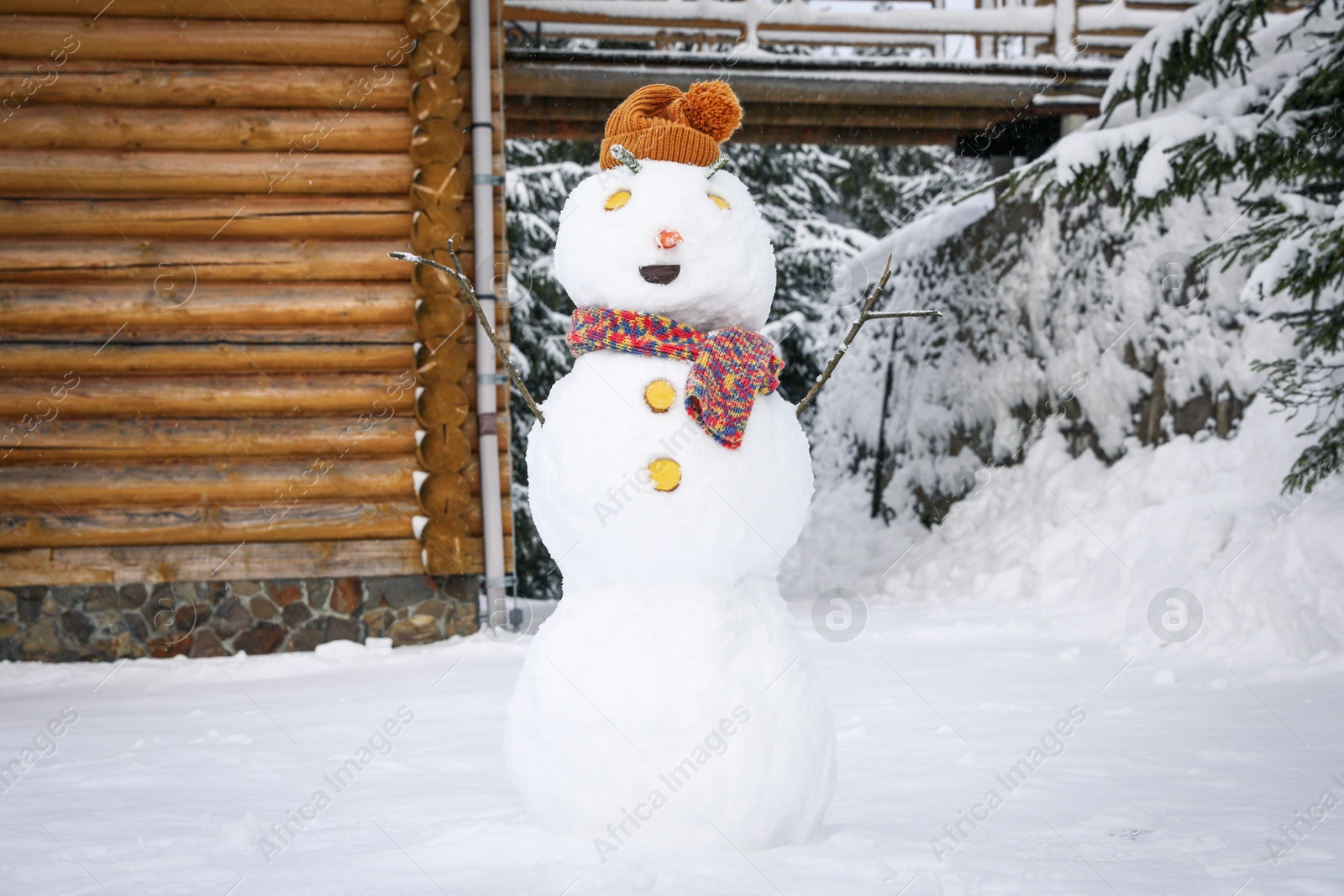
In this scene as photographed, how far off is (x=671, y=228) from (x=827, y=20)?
6175 millimetres

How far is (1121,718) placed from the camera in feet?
15.0

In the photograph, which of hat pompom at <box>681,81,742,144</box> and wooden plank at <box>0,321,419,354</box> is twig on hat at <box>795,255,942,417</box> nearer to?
hat pompom at <box>681,81,742,144</box>

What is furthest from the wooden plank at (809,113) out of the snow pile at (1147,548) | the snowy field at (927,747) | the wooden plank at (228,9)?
the snowy field at (927,747)

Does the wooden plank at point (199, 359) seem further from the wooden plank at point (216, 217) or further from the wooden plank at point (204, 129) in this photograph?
the wooden plank at point (204, 129)

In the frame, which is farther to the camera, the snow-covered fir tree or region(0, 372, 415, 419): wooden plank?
region(0, 372, 415, 419): wooden plank

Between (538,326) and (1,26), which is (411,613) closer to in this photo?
A: (1,26)

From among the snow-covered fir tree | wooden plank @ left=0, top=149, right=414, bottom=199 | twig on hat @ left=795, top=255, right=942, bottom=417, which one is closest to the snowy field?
the snow-covered fir tree

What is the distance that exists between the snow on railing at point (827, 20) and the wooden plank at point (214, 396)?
3028mm

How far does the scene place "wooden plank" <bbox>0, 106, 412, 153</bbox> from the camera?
253 inches

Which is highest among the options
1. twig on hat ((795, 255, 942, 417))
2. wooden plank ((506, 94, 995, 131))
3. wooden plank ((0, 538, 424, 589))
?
wooden plank ((506, 94, 995, 131))

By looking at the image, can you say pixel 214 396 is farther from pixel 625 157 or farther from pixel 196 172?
pixel 625 157

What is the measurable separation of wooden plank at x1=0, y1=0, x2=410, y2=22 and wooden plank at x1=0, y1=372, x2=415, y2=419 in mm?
2186

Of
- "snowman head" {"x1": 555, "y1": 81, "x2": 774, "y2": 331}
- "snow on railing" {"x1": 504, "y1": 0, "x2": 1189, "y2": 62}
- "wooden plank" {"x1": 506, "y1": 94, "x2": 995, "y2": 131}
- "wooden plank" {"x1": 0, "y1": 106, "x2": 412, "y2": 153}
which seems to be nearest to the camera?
Result: "snowman head" {"x1": 555, "y1": 81, "x2": 774, "y2": 331}

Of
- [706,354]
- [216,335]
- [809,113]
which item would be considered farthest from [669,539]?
[809,113]
